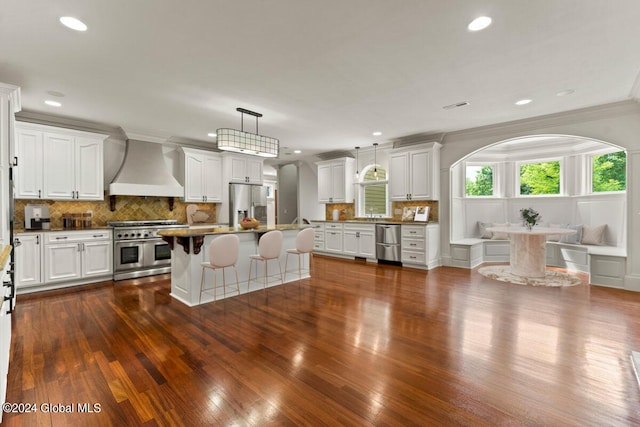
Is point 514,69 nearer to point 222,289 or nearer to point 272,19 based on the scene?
point 272,19

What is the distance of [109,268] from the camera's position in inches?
196

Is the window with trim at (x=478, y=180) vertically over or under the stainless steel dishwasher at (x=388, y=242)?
over

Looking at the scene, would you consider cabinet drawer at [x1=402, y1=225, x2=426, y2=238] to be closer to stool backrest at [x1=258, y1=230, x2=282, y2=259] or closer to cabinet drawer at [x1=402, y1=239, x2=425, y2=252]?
cabinet drawer at [x1=402, y1=239, x2=425, y2=252]

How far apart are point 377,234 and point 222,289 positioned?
3.66m

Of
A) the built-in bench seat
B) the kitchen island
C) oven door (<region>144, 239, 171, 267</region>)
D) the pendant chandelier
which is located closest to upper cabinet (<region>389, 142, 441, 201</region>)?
the built-in bench seat

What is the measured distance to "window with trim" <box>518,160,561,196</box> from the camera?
22.2 feet

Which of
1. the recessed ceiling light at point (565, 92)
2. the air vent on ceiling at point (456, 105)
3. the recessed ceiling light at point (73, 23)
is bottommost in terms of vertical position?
the recessed ceiling light at point (73, 23)

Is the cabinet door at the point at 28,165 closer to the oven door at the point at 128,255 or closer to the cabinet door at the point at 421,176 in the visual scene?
the oven door at the point at 128,255

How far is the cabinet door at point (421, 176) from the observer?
6.14m

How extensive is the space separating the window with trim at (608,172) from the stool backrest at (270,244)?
21.5 ft

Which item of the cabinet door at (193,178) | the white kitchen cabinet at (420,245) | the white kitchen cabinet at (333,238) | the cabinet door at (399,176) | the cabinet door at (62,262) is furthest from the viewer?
the white kitchen cabinet at (333,238)

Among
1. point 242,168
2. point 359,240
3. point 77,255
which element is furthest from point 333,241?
point 77,255

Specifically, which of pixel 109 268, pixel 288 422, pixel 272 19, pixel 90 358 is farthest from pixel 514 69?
pixel 109 268

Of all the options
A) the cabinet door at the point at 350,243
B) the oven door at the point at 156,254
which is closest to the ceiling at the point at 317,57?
the oven door at the point at 156,254
